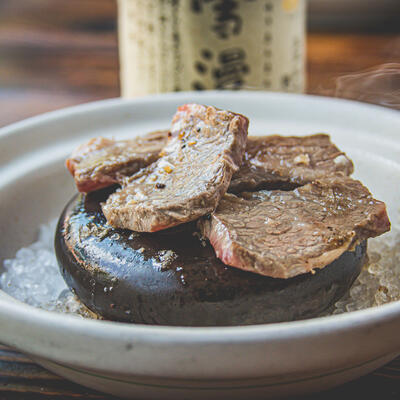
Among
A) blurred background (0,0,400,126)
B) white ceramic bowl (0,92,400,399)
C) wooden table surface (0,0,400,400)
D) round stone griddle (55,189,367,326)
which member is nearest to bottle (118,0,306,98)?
wooden table surface (0,0,400,400)

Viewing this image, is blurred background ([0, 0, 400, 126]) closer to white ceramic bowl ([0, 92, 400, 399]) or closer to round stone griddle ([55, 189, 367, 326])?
round stone griddle ([55, 189, 367, 326])

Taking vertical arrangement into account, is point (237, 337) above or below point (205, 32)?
below

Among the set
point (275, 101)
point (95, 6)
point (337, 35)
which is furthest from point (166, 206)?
point (95, 6)

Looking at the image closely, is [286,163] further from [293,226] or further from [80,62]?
[80,62]

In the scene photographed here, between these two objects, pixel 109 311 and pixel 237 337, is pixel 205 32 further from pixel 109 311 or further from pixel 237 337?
pixel 237 337

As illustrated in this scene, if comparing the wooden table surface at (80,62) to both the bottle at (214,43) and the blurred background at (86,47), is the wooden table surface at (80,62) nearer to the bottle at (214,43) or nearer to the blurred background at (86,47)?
the blurred background at (86,47)

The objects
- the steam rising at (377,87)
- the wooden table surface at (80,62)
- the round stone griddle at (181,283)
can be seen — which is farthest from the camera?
the wooden table surface at (80,62)

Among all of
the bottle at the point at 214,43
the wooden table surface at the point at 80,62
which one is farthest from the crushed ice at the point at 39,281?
the wooden table surface at the point at 80,62
